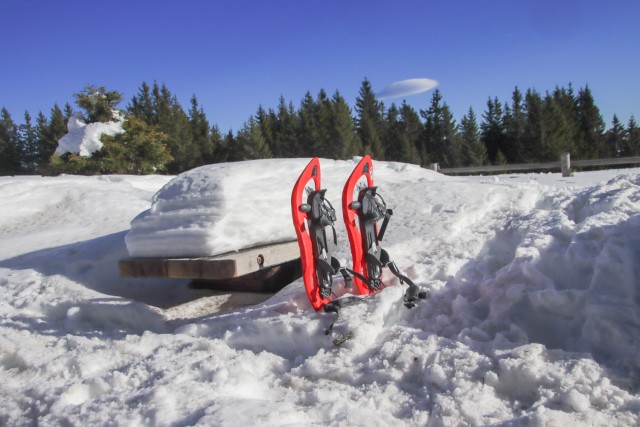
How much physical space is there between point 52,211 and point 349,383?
25.9 feet

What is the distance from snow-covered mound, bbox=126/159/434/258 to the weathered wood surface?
122 mm

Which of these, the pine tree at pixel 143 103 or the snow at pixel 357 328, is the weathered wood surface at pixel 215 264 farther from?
the pine tree at pixel 143 103

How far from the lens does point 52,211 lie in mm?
8672

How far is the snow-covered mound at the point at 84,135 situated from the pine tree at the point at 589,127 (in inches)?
1865

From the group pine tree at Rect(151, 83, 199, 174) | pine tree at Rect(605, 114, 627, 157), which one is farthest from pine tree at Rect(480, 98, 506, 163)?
pine tree at Rect(151, 83, 199, 174)

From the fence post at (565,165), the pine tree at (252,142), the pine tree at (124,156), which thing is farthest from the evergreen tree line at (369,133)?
the fence post at (565,165)

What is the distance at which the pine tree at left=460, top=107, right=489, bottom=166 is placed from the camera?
168 ft

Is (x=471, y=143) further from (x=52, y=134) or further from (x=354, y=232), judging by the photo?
(x=354, y=232)

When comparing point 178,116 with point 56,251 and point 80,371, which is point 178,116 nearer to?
point 56,251

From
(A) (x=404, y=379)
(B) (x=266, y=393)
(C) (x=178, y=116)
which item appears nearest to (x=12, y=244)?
(B) (x=266, y=393)

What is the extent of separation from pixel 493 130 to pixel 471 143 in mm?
5870

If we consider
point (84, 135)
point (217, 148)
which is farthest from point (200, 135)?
point (84, 135)

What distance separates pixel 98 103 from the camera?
2452 cm

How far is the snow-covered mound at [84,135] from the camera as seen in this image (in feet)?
78.8
